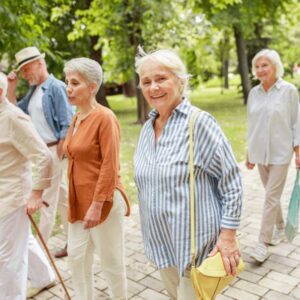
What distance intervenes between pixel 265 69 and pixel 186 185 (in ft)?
8.05

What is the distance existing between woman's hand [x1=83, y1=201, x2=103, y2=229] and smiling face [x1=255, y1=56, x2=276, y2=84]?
7.66ft

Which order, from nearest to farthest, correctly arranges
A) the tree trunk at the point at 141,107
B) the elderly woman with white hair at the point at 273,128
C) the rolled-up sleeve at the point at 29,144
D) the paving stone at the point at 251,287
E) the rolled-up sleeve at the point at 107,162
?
the rolled-up sleeve at the point at 107,162, the rolled-up sleeve at the point at 29,144, the paving stone at the point at 251,287, the elderly woman with white hair at the point at 273,128, the tree trunk at the point at 141,107

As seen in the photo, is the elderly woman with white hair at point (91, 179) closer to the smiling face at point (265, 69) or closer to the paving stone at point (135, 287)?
the paving stone at point (135, 287)

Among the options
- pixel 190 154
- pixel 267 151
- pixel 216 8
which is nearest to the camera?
pixel 190 154

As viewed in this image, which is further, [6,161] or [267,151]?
[267,151]

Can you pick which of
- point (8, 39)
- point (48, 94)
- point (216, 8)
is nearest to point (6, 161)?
point (48, 94)

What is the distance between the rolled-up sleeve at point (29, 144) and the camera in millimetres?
2971

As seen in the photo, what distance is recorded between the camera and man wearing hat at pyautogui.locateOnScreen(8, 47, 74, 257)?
14.2 feet

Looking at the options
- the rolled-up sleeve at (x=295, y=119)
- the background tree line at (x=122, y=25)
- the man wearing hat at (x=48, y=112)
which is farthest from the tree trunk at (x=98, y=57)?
the rolled-up sleeve at (x=295, y=119)

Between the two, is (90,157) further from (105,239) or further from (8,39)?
(8,39)

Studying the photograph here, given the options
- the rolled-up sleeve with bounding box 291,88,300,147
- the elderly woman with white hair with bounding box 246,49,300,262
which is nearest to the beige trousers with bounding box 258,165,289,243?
the elderly woman with white hair with bounding box 246,49,300,262

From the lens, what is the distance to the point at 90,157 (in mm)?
2904

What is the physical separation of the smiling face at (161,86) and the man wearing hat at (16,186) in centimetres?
109

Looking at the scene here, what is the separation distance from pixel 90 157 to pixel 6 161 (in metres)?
0.65
